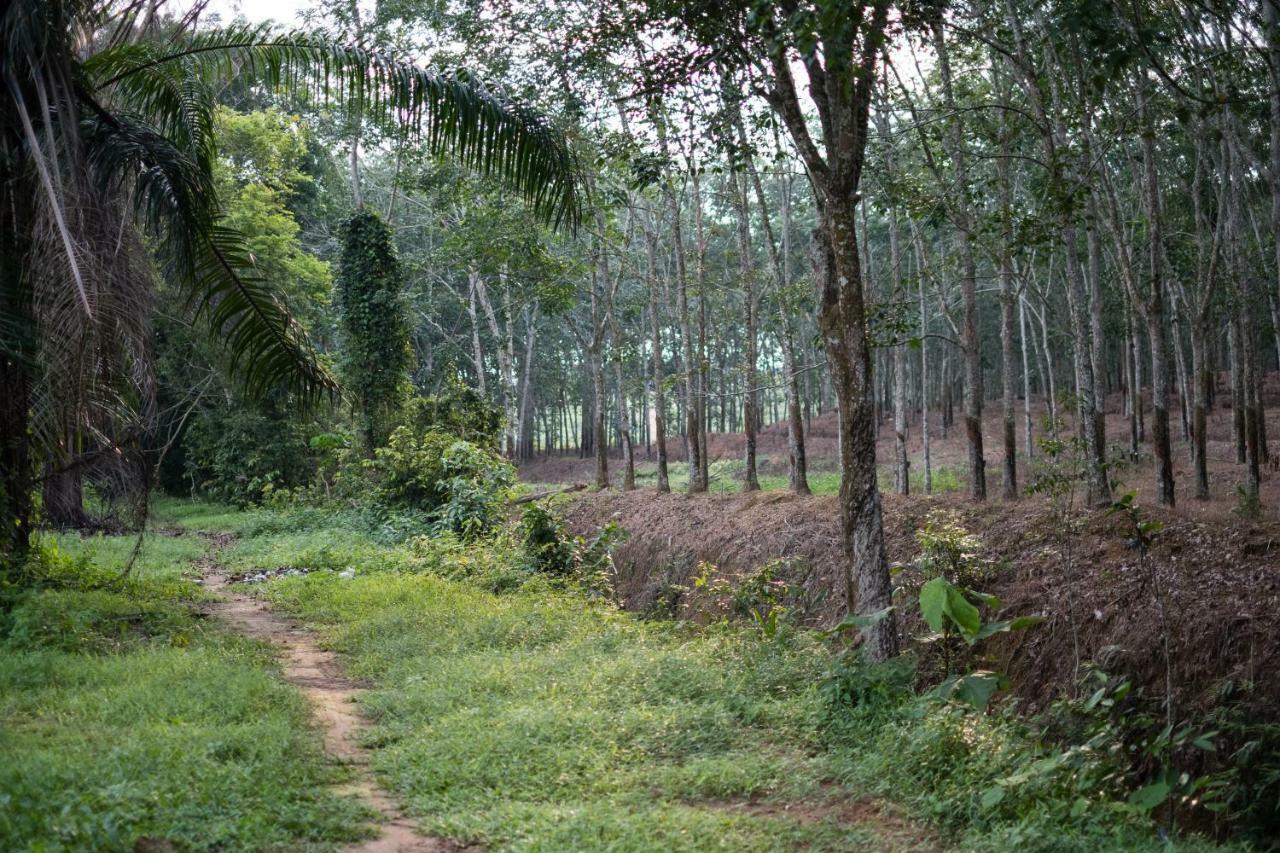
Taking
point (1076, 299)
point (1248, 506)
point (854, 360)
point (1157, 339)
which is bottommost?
point (1248, 506)

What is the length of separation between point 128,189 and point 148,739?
18.6 feet

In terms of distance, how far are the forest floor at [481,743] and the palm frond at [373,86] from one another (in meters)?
4.23

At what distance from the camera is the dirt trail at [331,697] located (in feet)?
14.6

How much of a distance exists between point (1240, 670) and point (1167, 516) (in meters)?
3.18

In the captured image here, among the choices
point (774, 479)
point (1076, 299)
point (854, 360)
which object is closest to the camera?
point (854, 360)

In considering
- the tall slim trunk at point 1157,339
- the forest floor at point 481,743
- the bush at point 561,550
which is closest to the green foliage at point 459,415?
the bush at point 561,550

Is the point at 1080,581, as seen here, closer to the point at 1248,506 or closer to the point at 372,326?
the point at 1248,506

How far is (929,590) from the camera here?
5074mm

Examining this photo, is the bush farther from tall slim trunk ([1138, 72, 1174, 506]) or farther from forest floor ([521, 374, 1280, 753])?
tall slim trunk ([1138, 72, 1174, 506])

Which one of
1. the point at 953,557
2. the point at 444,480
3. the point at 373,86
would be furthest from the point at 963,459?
the point at 373,86

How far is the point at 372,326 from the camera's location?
22.8 meters

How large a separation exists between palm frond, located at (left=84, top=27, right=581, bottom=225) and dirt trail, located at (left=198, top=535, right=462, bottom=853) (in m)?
4.45

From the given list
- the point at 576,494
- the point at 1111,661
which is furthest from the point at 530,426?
the point at 1111,661

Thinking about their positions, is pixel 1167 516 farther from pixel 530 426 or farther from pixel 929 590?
pixel 530 426
